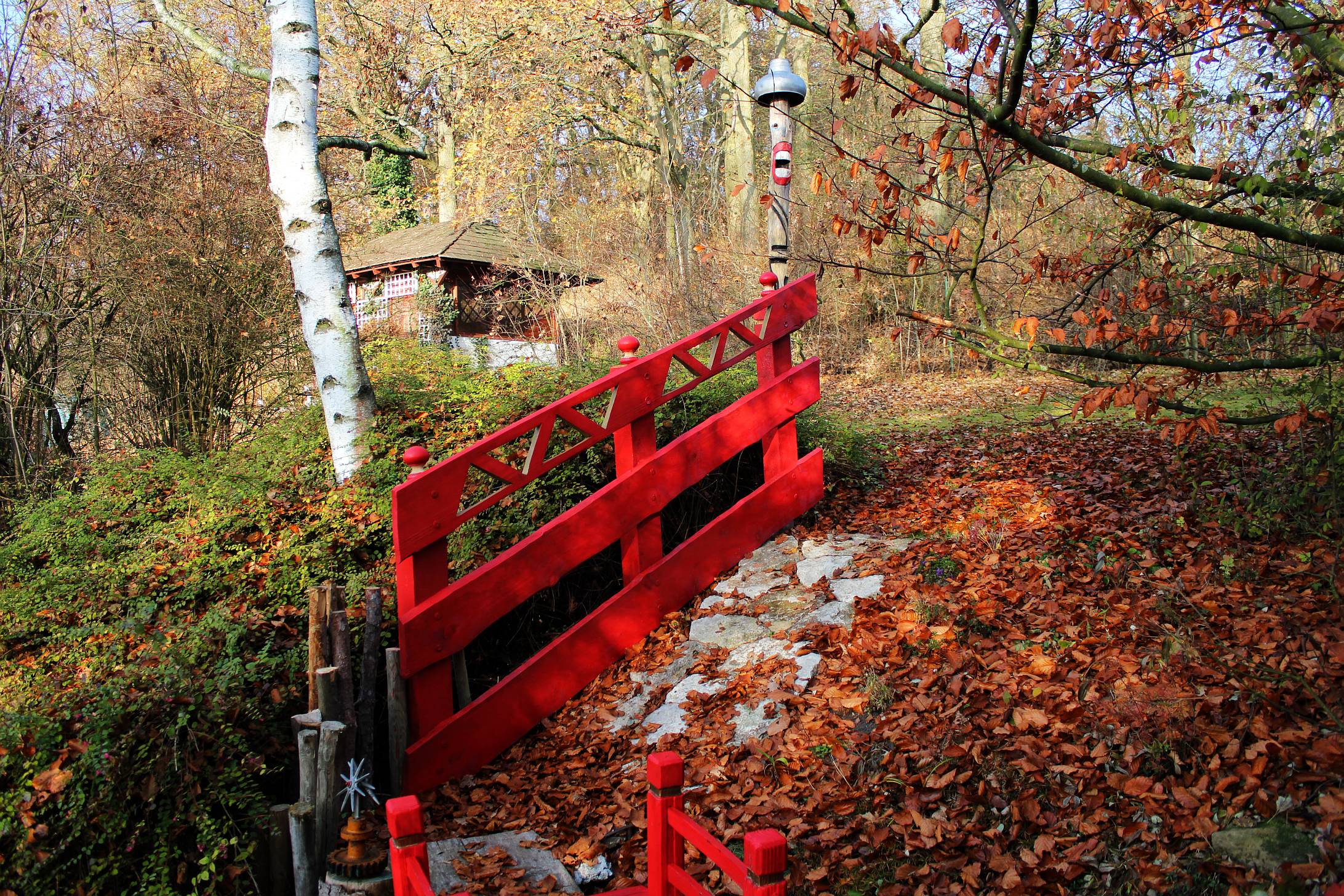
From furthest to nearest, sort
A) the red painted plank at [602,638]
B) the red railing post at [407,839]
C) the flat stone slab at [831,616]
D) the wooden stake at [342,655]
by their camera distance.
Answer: the flat stone slab at [831,616]
the red painted plank at [602,638]
the wooden stake at [342,655]
the red railing post at [407,839]

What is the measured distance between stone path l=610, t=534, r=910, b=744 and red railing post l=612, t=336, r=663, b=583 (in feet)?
1.60

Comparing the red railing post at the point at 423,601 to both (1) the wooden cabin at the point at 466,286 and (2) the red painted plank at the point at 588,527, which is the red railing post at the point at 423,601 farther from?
(1) the wooden cabin at the point at 466,286

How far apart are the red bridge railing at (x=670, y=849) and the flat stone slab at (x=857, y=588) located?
2.59 metres

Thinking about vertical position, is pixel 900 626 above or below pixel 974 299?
below

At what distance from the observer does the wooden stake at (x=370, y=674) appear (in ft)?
13.5

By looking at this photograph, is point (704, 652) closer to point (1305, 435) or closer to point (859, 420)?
point (1305, 435)

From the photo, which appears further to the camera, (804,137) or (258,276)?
(804,137)

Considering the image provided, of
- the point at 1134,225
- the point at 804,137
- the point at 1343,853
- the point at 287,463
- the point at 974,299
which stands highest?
the point at 804,137

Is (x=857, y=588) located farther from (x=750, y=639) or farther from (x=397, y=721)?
(x=397, y=721)

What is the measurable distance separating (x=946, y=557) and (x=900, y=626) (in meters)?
0.76

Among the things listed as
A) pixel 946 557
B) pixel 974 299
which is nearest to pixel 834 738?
pixel 946 557

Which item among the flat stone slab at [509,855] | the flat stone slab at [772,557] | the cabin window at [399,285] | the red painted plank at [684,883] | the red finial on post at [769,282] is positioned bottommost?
the flat stone slab at [509,855]

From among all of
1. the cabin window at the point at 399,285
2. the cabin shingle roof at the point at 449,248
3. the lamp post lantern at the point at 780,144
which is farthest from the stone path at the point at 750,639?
the cabin window at the point at 399,285

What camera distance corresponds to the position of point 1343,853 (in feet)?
9.21
